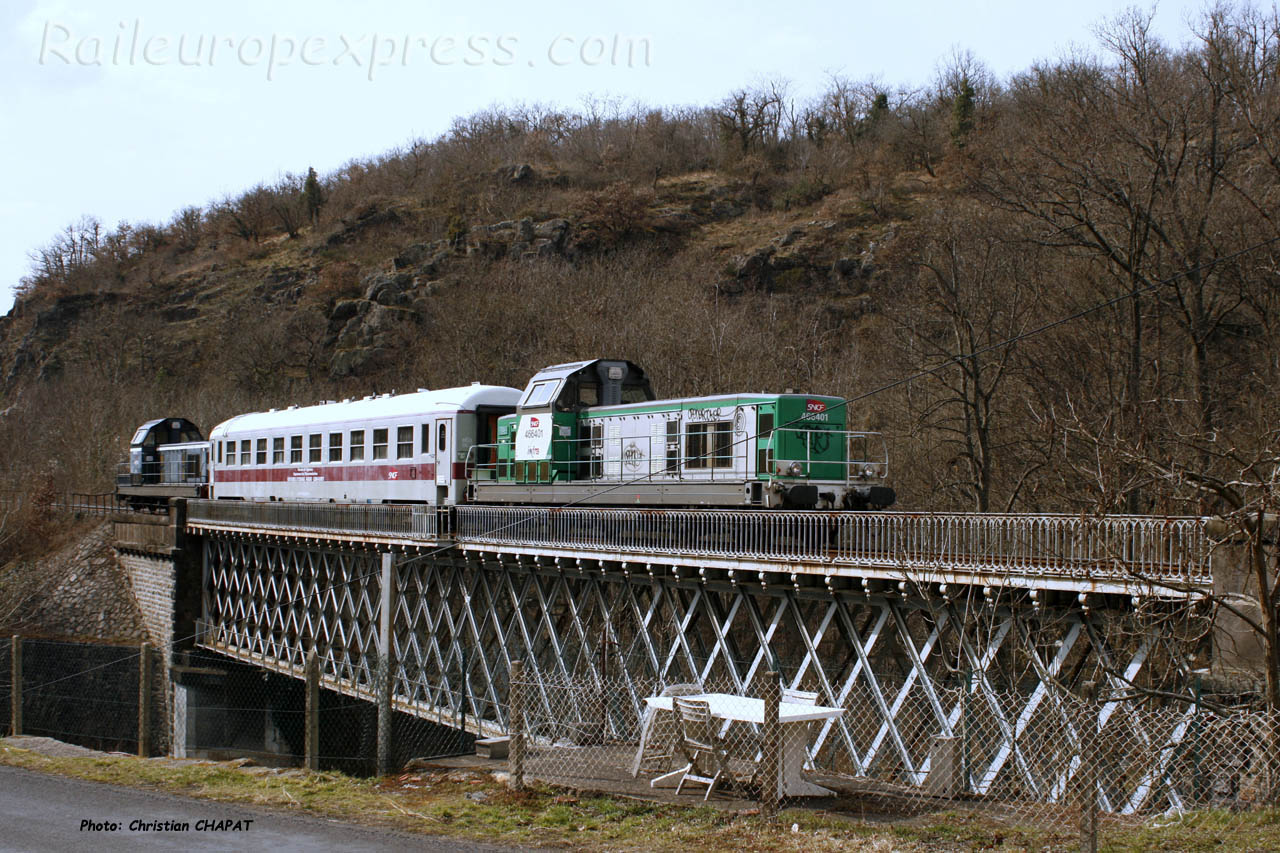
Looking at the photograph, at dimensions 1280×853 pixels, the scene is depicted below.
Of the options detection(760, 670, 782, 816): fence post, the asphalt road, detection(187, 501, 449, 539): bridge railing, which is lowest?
the asphalt road

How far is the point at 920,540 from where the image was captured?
581 inches

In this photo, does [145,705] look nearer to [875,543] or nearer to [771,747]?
[875,543]

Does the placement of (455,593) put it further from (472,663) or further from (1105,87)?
(1105,87)

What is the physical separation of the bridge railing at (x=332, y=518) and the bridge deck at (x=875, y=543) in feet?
0.31

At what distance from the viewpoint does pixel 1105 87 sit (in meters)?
30.0

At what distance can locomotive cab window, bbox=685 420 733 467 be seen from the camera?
68.4ft

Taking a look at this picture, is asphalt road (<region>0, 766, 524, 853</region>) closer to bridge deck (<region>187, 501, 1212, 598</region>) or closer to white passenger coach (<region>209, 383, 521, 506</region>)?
bridge deck (<region>187, 501, 1212, 598</region>)

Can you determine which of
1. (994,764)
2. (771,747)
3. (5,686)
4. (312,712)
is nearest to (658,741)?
(771,747)

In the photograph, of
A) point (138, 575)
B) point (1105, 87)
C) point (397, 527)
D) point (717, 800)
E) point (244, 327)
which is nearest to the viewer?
point (717, 800)

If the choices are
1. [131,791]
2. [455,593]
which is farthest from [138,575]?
[131,791]

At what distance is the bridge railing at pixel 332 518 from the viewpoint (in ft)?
80.3

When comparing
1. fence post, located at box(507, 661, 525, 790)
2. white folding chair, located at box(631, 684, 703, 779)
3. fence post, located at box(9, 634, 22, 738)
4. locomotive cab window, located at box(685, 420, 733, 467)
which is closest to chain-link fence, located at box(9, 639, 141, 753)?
fence post, located at box(9, 634, 22, 738)

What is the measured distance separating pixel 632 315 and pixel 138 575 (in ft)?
80.9

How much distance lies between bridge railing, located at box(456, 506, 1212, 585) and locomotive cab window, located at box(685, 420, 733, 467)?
2517 mm
